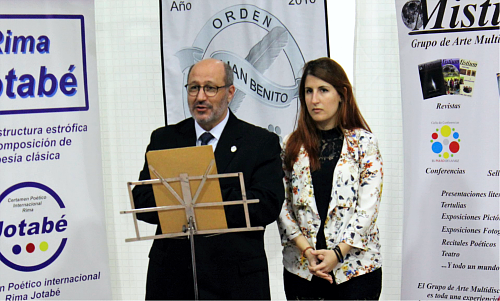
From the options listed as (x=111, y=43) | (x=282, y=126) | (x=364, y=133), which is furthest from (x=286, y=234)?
(x=111, y=43)

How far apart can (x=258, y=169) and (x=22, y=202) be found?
1641 mm

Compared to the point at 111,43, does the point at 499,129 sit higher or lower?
lower

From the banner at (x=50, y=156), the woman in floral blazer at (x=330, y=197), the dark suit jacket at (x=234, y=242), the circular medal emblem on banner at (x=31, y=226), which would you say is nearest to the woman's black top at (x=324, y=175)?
the woman in floral blazer at (x=330, y=197)

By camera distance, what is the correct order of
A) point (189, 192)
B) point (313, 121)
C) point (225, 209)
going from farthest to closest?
point (313, 121) < point (225, 209) < point (189, 192)

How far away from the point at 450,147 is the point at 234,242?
5.39ft

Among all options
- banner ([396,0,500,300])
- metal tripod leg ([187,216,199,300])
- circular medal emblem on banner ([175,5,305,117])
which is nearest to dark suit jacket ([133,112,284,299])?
metal tripod leg ([187,216,199,300])

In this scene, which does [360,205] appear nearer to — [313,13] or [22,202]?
[313,13]

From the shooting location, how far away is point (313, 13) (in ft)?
11.6

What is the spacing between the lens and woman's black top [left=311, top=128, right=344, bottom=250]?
2430 millimetres

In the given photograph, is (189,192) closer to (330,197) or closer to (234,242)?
(234,242)

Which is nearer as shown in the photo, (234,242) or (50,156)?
(234,242)

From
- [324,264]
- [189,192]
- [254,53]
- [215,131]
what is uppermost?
[254,53]

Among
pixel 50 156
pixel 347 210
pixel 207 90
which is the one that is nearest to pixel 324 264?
pixel 347 210

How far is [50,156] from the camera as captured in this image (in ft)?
10.6
